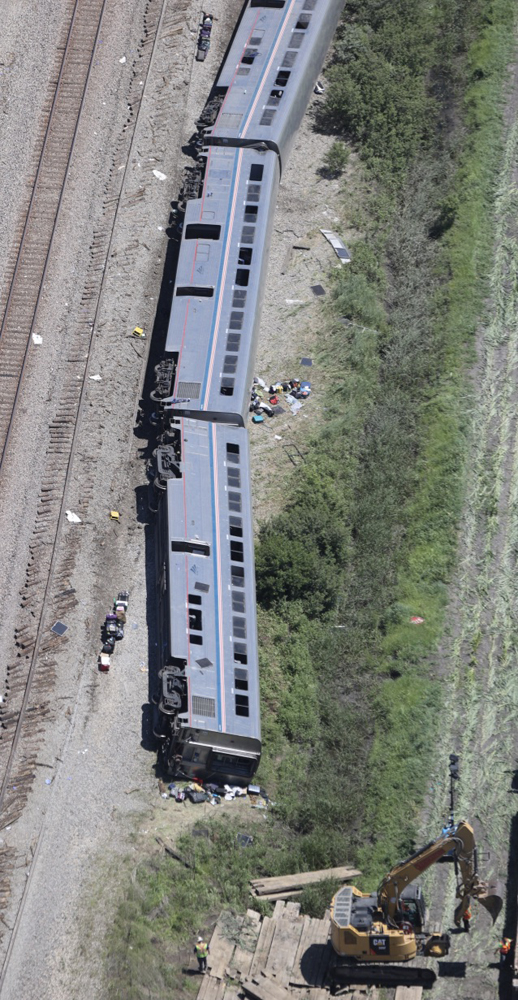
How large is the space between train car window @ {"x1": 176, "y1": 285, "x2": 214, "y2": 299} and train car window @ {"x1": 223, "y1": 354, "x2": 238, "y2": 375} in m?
2.24

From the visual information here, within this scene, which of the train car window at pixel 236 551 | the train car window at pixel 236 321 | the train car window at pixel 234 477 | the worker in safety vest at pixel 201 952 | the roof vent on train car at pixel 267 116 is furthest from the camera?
the roof vent on train car at pixel 267 116

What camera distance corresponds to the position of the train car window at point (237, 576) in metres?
42.1

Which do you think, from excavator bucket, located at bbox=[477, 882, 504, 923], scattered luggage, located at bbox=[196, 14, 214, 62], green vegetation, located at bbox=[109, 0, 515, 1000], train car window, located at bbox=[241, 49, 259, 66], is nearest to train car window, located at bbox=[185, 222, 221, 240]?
green vegetation, located at bbox=[109, 0, 515, 1000]

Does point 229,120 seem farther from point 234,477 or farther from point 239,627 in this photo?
point 239,627

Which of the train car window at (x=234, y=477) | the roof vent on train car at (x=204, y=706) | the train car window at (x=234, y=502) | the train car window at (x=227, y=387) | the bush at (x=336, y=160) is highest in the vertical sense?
the bush at (x=336, y=160)

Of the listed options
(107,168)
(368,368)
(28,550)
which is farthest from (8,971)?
(107,168)

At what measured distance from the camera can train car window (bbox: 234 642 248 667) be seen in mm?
40812

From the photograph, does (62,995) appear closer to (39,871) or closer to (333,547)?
(39,871)

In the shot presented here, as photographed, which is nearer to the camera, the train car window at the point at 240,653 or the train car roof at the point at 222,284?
the train car window at the point at 240,653

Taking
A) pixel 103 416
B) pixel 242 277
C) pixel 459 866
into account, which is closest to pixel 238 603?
pixel 103 416

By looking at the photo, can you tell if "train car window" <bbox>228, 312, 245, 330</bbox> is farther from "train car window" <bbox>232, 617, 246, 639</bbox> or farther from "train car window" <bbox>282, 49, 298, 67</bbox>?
"train car window" <bbox>282, 49, 298, 67</bbox>

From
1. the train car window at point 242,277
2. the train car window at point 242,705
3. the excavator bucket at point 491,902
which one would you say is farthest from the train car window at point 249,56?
the excavator bucket at point 491,902

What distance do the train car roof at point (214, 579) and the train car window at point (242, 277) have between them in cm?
501

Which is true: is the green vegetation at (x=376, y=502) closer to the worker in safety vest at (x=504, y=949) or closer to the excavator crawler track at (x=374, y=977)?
the excavator crawler track at (x=374, y=977)
